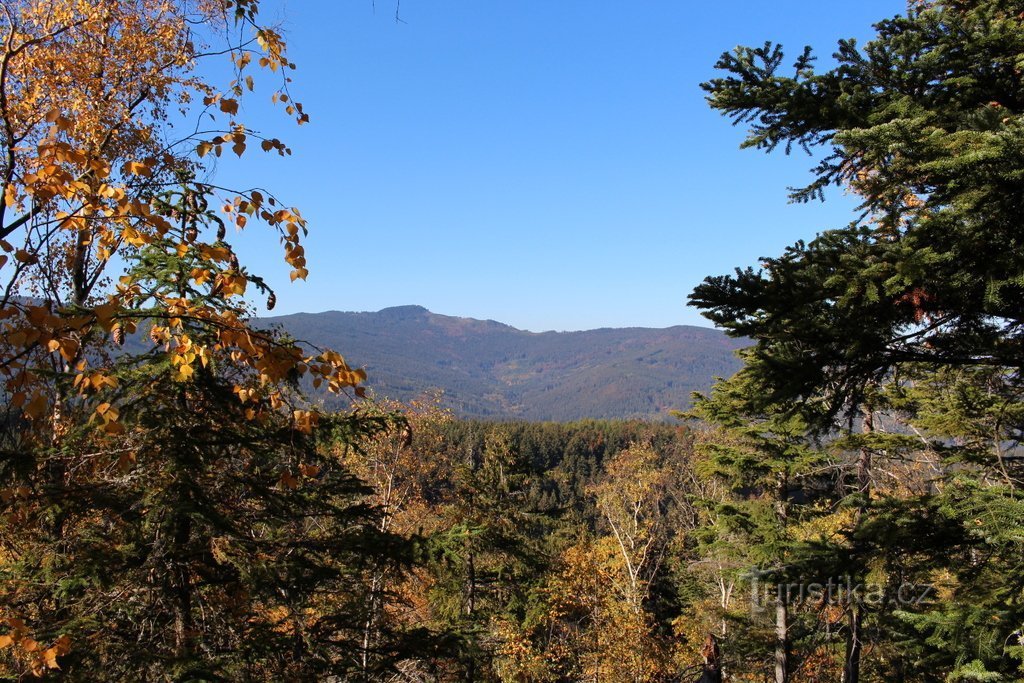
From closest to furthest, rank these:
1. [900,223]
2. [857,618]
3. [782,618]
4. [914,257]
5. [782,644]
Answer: [914,257] → [900,223] → [857,618] → [782,644] → [782,618]

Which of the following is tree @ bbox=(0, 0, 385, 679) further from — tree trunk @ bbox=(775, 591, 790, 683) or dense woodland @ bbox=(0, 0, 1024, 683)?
tree trunk @ bbox=(775, 591, 790, 683)

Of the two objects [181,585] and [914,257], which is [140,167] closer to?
[181,585]

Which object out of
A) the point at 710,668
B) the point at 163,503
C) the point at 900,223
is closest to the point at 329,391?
the point at 163,503

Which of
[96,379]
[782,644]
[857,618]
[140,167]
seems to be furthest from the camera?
[782,644]

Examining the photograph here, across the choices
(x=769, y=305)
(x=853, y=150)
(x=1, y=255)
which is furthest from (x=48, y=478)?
(x=853, y=150)

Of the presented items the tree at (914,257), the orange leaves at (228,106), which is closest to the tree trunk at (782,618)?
the tree at (914,257)

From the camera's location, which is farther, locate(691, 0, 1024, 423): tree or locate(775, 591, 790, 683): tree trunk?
locate(775, 591, 790, 683): tree trunk

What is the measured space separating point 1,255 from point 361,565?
407 cm

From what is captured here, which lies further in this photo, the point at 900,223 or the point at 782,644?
the point at 782,644

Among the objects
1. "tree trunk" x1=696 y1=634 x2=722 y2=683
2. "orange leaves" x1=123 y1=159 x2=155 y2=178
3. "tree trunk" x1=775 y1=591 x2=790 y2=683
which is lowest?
"tree trunk" x1=775 y1=591 x2=790 y2=683

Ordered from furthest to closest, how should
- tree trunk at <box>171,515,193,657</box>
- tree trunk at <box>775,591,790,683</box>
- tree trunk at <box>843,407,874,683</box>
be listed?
tree trunk at <box>775,591,790,683</box>
tree trunk at <box>843,407,874,683</box>
tree trunk at <box>171,515,193,657</box>

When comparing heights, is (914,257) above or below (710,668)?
above

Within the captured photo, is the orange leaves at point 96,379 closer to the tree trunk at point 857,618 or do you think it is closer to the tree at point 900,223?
the tree at point 900,223

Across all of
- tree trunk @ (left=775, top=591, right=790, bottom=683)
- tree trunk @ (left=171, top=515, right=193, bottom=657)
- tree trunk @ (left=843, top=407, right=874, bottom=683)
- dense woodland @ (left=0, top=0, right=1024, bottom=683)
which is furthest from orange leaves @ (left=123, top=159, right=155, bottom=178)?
tree trunk @ (left=775, top=591, right=790, bottom=683)
